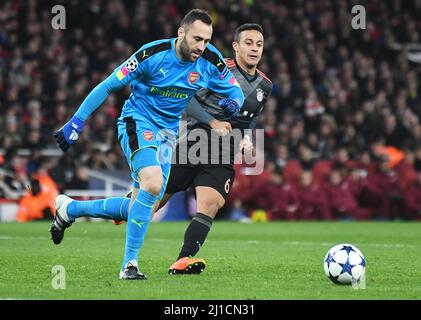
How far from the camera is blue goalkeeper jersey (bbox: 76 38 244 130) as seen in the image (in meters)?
7.58

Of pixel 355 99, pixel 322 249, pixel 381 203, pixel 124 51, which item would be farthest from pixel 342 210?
pixel 322 249

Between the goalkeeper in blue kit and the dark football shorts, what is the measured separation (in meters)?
0.74

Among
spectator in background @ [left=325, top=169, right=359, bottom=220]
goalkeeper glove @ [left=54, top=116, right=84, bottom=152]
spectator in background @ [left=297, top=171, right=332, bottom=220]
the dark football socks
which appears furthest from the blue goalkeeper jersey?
spectator in background @ [left=325, top=169, right=359, bottom=220]

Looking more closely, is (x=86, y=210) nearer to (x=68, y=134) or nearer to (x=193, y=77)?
(x=68, y=134)

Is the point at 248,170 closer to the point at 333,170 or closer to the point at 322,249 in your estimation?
the point at 333,170

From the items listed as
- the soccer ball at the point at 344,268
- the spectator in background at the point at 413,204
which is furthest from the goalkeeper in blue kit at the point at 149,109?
the spectator in background at the point at 413,204

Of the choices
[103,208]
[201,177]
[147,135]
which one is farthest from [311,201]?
[147,135]

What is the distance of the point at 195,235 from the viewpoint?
326 inches

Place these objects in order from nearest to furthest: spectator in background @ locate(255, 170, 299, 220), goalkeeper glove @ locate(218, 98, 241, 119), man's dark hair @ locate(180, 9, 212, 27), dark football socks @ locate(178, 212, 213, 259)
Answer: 1. man's dark hair @ locate(180, 9, 212, 27)
2. dark football socks @ locate(178, 212, 213, 259)
3. goalkeeper glove @ locate(218, 98, 241, 119)
4. spectator in background @ locate(255, 170, 299, 220)

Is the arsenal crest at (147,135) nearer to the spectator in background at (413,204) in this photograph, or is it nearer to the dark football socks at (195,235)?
the dark football socks at (195,235)

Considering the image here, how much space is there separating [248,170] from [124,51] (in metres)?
4.17

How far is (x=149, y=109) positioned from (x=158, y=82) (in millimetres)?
250

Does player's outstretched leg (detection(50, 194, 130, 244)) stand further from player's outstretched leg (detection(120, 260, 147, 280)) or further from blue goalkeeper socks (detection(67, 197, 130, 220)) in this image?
player's outstretched leg (detection(120, 260, 147, 280))
